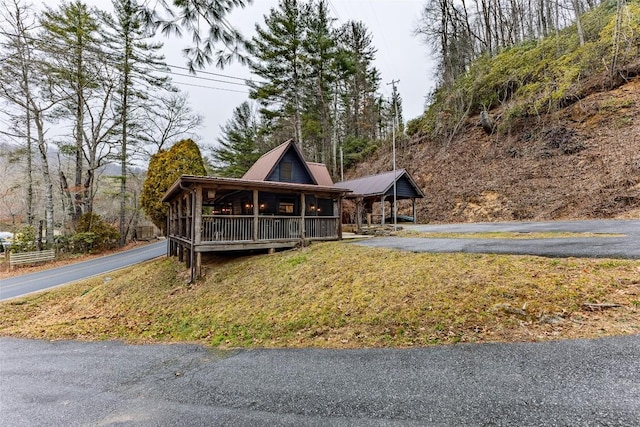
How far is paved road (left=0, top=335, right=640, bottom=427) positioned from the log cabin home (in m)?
5.12

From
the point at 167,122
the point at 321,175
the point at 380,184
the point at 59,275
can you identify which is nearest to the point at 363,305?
the point at 321,175

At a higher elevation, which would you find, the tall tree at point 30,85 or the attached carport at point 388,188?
the tall tree at point 30,85

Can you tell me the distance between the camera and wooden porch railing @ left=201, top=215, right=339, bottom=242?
9148 millimetres

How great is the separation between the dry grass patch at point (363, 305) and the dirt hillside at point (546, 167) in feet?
33.6

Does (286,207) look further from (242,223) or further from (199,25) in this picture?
(199,25)

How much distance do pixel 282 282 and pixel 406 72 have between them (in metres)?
34.8

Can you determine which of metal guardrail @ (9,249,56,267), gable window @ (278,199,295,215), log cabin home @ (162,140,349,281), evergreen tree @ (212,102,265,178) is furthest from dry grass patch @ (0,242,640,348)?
evergreen tree @ (212,102,265,178)

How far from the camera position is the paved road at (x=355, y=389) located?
2.40m

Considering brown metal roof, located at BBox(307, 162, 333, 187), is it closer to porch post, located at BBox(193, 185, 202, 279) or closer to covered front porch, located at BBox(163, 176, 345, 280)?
covered front porch, located at BBox(163, 176, 345, 280)

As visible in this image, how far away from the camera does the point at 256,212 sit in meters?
9.73

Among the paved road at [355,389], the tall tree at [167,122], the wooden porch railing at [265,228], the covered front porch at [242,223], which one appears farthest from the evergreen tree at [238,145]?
the paved road at [355,389]

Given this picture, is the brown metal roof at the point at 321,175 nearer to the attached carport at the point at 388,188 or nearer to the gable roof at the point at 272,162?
the attached carport at the point at 388,188

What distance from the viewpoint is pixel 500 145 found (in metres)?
19.0

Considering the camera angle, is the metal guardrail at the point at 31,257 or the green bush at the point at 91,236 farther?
the green bush at the point at 91,236
